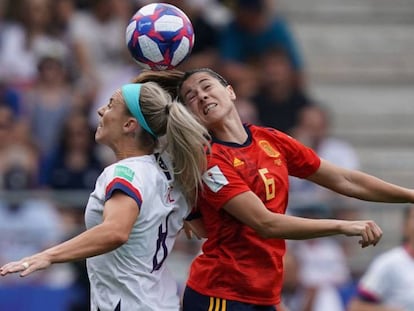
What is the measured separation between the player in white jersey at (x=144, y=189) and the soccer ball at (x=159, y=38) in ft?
0.62

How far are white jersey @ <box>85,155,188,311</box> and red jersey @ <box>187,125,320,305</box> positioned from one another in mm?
238

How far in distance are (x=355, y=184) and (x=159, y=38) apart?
3.93 ft

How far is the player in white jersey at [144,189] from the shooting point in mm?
5516

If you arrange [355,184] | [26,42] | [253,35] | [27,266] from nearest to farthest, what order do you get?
[27,266] < [355,184] < [26,42] < [253,35]

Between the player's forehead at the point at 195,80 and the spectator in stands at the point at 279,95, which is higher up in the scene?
the player's forehead at the point at 195,80

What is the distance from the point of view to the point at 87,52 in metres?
11.6

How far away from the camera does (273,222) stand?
18.3ft

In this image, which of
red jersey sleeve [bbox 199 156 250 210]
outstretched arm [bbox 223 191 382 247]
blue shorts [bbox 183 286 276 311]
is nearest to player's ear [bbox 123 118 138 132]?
red jersey sleeve [bbox 199 156 250 210]

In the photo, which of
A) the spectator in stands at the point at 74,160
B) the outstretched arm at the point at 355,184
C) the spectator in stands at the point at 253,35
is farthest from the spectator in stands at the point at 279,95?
the outstretched arm at the point at 355,184

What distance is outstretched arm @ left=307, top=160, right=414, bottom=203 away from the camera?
615 centimetres

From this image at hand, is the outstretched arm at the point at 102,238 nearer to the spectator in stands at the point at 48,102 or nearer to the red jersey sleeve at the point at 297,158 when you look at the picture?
the red jersey sleeve at the point at 297,158

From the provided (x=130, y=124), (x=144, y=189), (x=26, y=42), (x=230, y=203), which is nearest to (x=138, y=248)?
(x=144, y=189)

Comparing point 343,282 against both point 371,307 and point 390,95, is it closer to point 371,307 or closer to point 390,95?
point 371,307

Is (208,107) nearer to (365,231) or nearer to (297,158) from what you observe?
(297,158)
